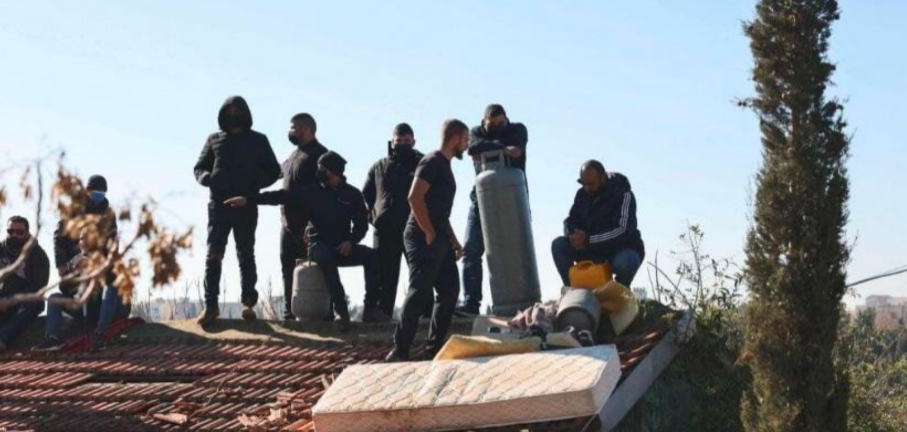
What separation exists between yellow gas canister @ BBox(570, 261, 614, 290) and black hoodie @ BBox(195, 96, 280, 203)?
2996 millimetres

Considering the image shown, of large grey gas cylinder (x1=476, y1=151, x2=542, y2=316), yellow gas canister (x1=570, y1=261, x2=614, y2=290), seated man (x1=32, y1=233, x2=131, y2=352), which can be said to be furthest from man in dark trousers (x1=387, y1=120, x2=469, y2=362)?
seated man (x1=32, y1=233, x2=131, y2=352)

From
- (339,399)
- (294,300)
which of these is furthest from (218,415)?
(294,300)

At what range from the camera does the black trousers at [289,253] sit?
44.2 ft

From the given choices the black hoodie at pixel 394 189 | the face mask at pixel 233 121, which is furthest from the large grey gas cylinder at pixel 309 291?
the face mask at pixel 233 121

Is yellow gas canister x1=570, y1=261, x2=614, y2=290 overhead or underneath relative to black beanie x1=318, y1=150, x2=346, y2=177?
underneath

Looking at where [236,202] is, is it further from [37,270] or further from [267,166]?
[37,270]

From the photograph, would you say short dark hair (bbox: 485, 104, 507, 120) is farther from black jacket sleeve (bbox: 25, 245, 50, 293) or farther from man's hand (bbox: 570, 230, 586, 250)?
black jacket sleeve (bbox: 25, 245, 50, 293)

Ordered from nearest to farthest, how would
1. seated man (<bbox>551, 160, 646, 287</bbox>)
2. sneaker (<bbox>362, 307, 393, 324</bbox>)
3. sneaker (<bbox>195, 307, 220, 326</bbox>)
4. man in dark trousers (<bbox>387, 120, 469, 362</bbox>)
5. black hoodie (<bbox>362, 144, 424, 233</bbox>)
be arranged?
man in dark trousers (<bbox>387, 120, 469, 362</bbox>), seated man (<bbox>551, 160, 646, 287</bbox>), black hoodie (<bbox>362, 144, 424, 233</bbox>), sneaker (<bbox>362, 307, 393, 324</bbox>), sneaker (<bbox>195, 307, 220, 326</bbox>)

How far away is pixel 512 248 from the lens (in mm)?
12656

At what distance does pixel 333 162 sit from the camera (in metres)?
13.1

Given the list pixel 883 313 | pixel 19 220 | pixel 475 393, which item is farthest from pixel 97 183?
pixel 883 313

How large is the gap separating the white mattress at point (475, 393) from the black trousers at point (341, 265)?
229 cm

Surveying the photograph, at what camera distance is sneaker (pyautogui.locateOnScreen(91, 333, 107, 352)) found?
45.0 feet

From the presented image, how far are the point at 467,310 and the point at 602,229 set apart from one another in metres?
1.52
